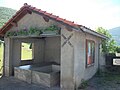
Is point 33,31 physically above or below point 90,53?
above

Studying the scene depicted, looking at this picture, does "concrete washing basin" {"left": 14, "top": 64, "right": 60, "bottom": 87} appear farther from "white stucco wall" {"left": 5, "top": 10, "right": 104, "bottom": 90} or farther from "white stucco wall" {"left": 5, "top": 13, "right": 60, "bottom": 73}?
"white stucco wall" {"left": 5, "top": 13, "right": 60, "bottom": 73}

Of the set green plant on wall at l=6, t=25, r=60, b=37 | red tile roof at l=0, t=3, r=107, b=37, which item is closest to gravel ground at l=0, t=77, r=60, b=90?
green plant on wall at l=6, t=25, r=60, b=37

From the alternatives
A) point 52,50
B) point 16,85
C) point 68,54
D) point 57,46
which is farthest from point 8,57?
point 68,54

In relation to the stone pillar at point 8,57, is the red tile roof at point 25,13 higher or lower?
higher

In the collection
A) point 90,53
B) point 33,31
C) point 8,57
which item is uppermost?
point 33,31

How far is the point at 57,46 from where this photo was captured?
16.7 m

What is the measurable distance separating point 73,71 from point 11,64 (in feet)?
22.7

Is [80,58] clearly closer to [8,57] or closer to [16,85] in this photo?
[16,85]

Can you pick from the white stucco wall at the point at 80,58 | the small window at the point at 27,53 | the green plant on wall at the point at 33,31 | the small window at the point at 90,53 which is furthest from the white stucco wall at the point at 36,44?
the small window at the point at 90,53

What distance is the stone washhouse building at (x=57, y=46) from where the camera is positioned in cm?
1009

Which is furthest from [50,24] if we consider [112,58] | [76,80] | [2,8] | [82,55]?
[2,8]

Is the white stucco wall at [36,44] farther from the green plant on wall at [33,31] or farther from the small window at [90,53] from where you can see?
the small window at [90,53]

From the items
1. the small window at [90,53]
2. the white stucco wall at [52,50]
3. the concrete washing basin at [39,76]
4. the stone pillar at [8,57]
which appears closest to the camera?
the concrete washing basin at [39,76]

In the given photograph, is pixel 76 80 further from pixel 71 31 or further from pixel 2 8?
pixel 2 8
